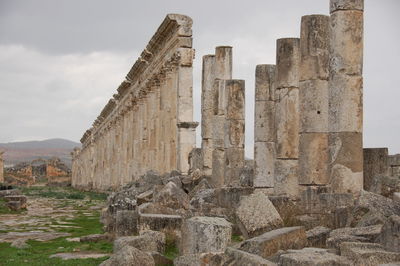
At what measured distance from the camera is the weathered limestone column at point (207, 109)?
953 inches

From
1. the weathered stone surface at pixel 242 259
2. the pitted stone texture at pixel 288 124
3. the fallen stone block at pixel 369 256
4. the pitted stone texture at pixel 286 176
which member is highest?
the pitted stone texture at pixel 288 124

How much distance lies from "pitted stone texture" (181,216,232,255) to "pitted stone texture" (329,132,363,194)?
3975 millimetres

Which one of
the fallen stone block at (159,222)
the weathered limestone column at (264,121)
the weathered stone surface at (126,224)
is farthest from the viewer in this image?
the weathered limestone column at (264,121)

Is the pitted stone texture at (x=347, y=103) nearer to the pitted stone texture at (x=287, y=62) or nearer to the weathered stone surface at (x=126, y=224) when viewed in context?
the pitted stone texture at (x=287, y=62)

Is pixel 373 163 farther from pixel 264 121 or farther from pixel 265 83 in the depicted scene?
pixel 265 83

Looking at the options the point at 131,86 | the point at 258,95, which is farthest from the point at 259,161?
the point at 131,86

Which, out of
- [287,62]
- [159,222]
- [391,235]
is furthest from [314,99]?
[391,235]

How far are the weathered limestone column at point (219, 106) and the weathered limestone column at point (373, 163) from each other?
7903 millimetres

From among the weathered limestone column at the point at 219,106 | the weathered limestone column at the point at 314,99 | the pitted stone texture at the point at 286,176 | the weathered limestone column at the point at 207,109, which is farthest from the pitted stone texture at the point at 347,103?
the weathered limestone column at the point at 207,109

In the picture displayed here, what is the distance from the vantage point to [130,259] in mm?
8922

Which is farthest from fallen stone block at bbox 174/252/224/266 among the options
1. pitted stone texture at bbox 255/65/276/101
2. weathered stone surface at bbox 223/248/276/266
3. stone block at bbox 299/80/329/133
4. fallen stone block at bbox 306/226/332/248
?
pitted stone texture at bbox 255/65/276/101

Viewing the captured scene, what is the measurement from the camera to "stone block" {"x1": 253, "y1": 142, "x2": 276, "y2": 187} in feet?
59.5

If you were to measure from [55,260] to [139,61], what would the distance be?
78.4 ft

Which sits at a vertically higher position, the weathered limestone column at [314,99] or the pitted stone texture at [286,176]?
the weathered limestone column at [314,99]
